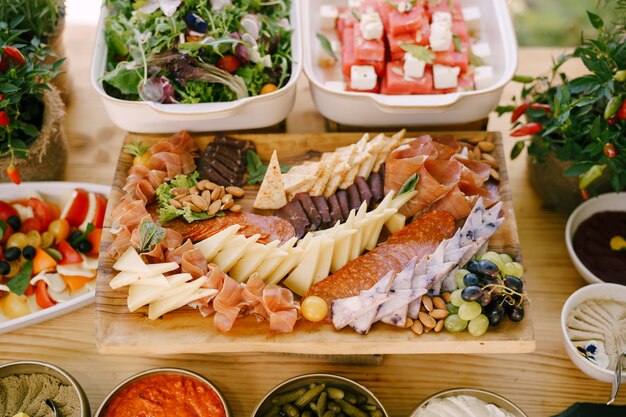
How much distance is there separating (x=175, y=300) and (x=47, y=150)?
2.77 feet

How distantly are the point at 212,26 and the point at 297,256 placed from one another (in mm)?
789

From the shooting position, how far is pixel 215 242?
1.77 metres

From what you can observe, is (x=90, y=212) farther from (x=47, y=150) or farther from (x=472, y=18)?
(x=472, y=18)

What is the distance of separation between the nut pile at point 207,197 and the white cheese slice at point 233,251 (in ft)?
0.58

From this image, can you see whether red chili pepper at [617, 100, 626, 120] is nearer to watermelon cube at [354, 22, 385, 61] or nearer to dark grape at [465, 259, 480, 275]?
dark grape at [465, 259, 480, 275]

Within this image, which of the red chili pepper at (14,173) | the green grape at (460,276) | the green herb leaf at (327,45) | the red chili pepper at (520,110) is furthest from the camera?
the green herb leaf at (327,45)

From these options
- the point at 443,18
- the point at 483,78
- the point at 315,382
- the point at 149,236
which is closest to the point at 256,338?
the point at 315,382

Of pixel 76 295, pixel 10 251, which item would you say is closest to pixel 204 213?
pixel 76 295

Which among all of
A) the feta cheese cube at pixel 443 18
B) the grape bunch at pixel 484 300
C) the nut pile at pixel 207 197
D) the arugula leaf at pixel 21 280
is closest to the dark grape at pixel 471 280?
the grape bunch at pixel 484 300

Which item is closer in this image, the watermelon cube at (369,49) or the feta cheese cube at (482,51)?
the watermelon cube at (369,49)

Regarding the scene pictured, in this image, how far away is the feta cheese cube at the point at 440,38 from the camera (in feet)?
6.83

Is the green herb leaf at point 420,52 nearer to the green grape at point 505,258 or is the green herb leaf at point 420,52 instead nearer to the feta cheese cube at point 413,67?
the feta cheese cube at point 413,67

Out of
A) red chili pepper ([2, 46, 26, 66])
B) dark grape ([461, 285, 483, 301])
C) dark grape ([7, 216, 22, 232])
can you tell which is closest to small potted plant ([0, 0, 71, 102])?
red chili pepper ([2, 46, 26, 66])

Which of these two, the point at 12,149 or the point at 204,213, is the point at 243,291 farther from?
the point at 12,149
